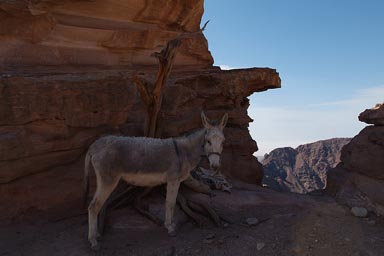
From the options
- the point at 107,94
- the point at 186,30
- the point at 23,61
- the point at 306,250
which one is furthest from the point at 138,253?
the point at 186,30

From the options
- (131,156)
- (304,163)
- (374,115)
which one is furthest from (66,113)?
(304,163)

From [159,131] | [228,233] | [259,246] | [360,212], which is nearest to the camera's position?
[259,246]

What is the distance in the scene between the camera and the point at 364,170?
11.8 m

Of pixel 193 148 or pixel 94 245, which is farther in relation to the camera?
pixel 193 148

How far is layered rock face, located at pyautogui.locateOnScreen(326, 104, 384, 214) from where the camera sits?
406 inches

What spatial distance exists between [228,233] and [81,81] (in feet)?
20.8

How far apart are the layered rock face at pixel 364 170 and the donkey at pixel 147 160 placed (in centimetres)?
534

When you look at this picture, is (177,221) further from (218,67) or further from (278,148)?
(278,148)

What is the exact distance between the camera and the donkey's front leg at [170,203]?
7.86 metres

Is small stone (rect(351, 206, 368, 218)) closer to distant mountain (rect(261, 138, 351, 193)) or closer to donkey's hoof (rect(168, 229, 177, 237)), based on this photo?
donkey's hoof (rect(168, 229, 177, 237))

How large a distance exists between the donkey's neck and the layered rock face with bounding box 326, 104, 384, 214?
533cm

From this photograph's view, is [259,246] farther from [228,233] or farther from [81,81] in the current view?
[81,81]

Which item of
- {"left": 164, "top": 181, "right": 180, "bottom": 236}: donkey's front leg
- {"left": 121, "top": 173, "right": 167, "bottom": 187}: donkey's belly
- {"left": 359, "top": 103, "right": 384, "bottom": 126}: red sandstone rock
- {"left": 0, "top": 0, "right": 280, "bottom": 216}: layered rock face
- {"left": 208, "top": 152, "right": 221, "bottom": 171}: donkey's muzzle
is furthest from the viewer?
{"left": 359, "top": 103, "right": 384, "bottom": 126}: red sandstone rock

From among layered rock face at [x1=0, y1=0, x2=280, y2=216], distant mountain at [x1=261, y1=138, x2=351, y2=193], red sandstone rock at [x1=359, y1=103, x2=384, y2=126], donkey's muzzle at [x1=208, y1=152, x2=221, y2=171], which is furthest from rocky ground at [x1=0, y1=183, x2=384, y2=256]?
distant mountain at [x1=261, y1=138, x2=351, y2=193]
